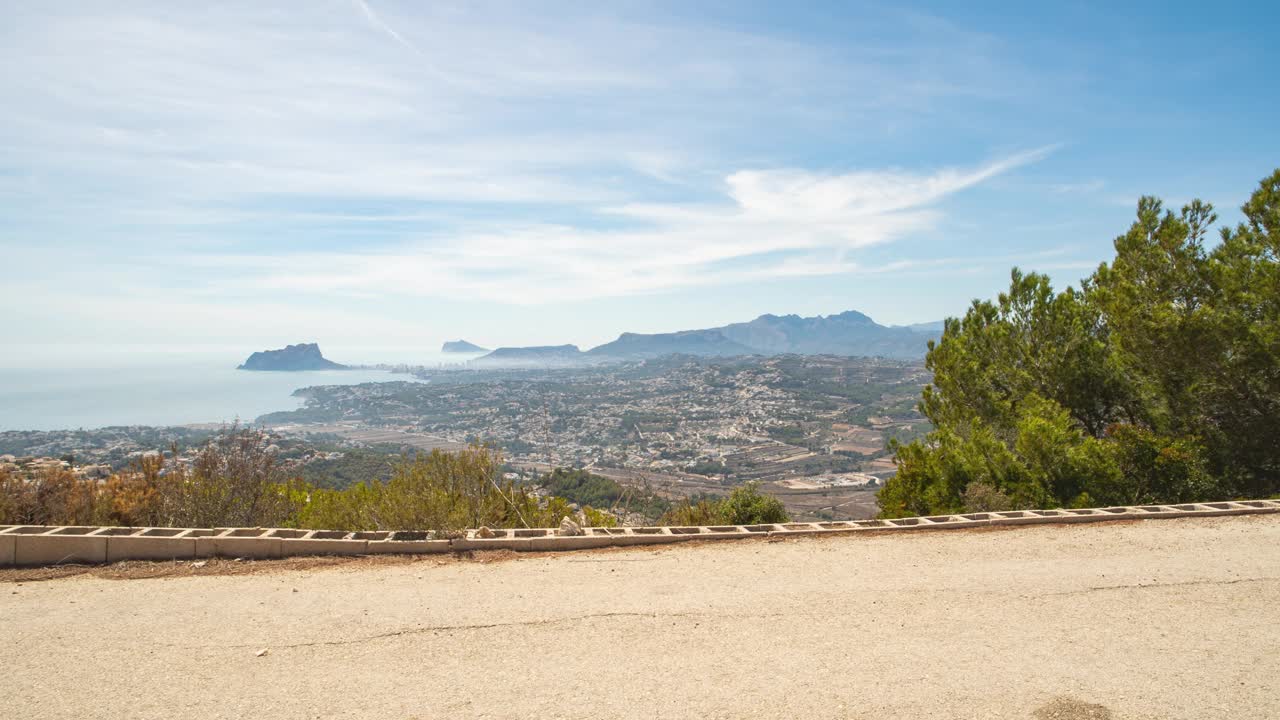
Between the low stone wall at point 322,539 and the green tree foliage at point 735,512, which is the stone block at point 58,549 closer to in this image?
the low stone wall at point 322,539

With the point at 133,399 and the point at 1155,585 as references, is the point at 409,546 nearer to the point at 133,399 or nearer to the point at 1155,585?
the point at 1155,585

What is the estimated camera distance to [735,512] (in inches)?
387

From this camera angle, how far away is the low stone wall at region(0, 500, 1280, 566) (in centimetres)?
551

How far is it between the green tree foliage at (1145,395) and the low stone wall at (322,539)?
238 cm

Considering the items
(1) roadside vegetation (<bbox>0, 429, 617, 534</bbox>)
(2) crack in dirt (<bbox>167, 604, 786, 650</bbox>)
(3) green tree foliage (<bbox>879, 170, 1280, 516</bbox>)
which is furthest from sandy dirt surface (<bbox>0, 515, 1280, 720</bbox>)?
(3) green tree foliage (<bbox>879, 170, 1280, 516</bbox>)

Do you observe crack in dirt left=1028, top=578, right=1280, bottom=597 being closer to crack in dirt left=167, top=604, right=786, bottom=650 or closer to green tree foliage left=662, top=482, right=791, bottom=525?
crack in dirt left=167, top=604, right=786, bottom=650

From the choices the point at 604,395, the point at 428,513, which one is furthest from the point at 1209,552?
the point at 604,395

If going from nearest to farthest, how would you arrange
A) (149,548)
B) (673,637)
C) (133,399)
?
(673,637), (149,548), (133,399)

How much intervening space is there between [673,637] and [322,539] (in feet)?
11.8

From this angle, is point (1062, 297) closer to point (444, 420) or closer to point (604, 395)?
point (444, 420)

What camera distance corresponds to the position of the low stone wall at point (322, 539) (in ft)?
18.1

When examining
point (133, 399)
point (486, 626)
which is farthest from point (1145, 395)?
point (133, 399)

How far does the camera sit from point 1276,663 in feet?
12.8

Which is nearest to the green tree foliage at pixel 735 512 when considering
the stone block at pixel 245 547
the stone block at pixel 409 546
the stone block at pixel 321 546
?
the stone block at pixel 409 546
